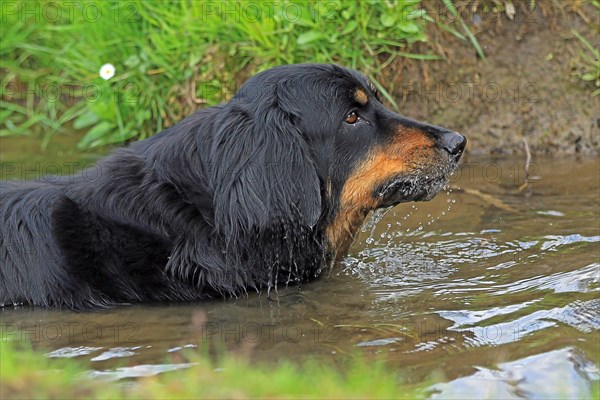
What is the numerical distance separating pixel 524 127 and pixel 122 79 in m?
3.02

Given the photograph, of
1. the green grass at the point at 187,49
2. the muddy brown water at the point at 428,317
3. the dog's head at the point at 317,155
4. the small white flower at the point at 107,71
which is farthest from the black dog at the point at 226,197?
the small white flower at the point at 107,71

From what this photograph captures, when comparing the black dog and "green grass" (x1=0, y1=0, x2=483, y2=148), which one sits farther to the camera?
"green grass" (x1=0, y1=0, x2=483, y2=148)

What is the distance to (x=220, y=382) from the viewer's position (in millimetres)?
3221

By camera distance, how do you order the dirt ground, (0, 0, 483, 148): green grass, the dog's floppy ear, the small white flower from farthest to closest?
the small white flower → the dirt ground → (0, 0, 483, 148): green grass → the dog's floppy ear

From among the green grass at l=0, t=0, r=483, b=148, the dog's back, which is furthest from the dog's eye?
the green grass at l=0, t=0, r=483, b=148

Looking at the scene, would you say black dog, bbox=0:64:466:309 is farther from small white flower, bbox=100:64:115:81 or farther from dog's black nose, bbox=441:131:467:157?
small white flower, bbox=100:64:115:81

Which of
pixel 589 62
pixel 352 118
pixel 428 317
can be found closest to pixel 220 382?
pixel 428 317

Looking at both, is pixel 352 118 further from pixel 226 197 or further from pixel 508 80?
pixel 508 80

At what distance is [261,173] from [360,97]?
69cm

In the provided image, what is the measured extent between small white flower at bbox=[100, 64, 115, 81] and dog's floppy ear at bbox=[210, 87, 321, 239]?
112 inches

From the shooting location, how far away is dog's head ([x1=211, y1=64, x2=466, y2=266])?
4.17 meters

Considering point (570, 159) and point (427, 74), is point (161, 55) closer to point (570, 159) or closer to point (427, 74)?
point (427, 74)

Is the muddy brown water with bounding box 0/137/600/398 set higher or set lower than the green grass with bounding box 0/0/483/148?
lower

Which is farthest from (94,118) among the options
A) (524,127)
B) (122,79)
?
(524,127)
